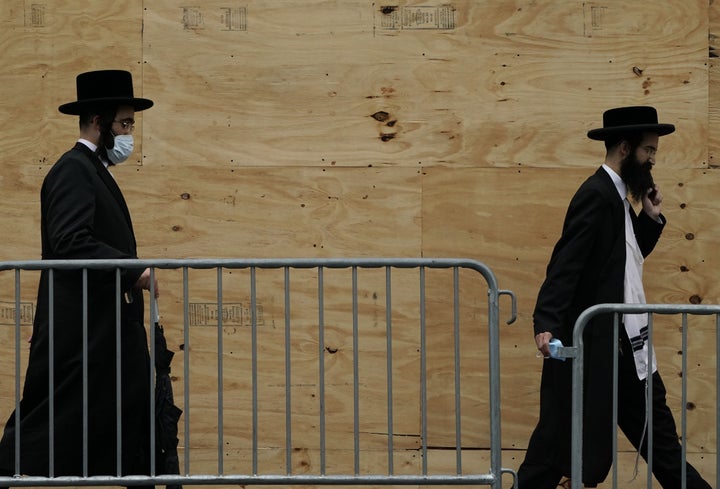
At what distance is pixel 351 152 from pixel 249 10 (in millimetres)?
971

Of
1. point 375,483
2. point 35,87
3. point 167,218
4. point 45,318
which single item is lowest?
point 375,483

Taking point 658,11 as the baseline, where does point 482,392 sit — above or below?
below

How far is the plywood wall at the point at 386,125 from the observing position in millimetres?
8156

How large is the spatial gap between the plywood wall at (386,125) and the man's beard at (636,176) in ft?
2.78

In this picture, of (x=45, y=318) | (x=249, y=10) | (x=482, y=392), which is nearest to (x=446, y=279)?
(x=482, y=392)

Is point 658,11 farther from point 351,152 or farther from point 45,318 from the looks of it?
point 45,318

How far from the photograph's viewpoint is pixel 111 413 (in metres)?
6.71

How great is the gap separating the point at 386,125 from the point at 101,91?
1816 mm

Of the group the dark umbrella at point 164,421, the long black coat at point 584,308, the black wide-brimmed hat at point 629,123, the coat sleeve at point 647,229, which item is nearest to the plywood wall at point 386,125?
the coat sleeve at point 647,229

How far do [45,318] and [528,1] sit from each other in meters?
3.28

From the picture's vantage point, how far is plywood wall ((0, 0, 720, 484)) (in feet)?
26.8

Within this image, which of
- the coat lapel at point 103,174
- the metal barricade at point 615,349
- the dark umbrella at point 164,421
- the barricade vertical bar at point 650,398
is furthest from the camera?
the coat lapel at point 103,174

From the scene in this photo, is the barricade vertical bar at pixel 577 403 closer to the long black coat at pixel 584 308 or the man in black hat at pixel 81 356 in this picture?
the long black coat at pixel 584 308

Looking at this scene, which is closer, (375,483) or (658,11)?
(375,483)
